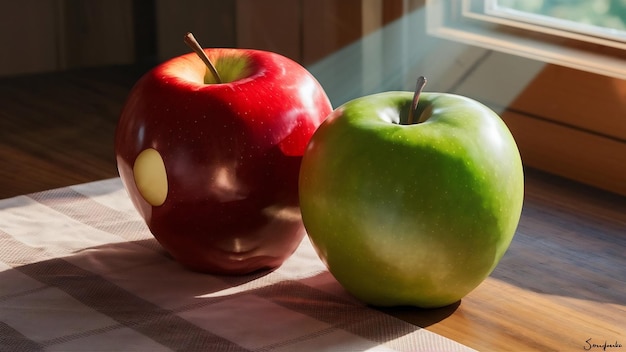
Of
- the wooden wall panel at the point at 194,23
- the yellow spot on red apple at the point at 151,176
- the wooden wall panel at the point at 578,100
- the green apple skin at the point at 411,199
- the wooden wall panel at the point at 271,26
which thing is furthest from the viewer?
the wooden wall panel at the point at 194,23

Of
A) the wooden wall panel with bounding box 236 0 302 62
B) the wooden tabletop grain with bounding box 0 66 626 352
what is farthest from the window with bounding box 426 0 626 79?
the wooden wall panel with bounding box 236 0 302 62

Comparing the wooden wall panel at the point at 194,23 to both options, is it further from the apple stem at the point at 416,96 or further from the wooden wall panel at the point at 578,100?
the apple stem at the point at 416,96

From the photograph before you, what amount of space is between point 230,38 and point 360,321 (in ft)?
3.80

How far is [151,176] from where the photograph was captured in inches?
39.6

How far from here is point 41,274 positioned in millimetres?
1062

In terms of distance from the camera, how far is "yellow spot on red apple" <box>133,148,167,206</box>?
1.00m

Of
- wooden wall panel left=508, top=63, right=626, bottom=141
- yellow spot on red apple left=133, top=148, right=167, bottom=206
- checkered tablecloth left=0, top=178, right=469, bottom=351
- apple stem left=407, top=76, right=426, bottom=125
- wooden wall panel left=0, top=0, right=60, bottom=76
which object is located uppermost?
apple stem left=407, top=76, right=426, bottom=125

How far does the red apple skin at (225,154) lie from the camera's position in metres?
0.97

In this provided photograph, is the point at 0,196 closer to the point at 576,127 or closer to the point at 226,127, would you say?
the point at 226,127

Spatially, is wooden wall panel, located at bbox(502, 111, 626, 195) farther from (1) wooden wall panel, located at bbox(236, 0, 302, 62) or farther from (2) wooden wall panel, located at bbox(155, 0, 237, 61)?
(2) wooden wall panel, located at bbox(155, 0, 237, 61)

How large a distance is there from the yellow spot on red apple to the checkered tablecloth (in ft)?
0.32

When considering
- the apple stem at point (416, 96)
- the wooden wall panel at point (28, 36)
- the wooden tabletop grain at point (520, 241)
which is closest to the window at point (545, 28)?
the wooden tabletop grain at point (520, 241)

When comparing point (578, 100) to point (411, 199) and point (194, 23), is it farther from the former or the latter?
point (194, 23)

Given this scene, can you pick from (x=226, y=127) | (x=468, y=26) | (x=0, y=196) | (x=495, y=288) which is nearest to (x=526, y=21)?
(x=468, y=26)
